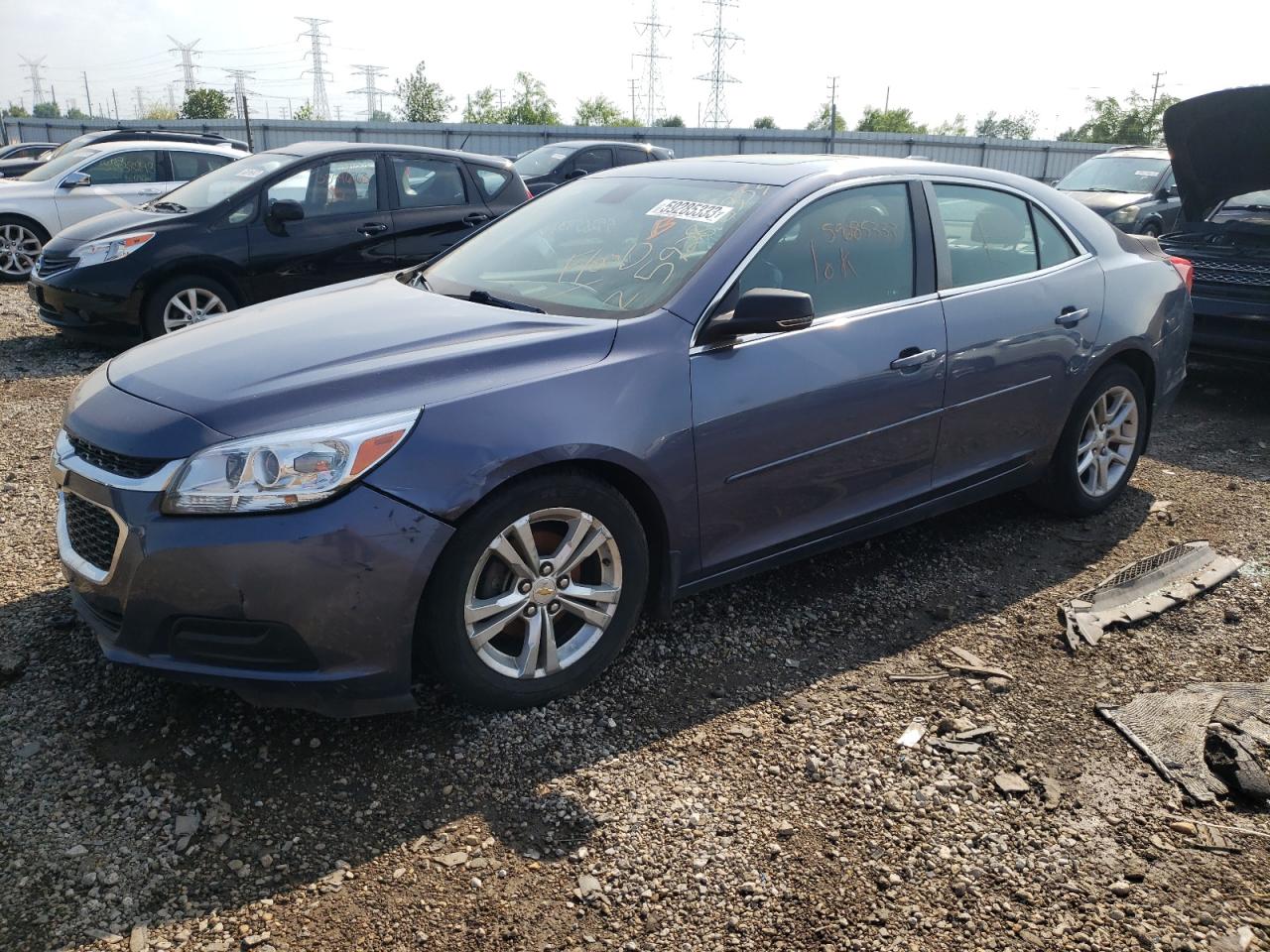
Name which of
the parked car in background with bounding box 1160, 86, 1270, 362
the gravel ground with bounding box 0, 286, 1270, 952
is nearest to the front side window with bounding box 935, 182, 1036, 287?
the gravel ground with bounding box 0, 286, 1270, 952

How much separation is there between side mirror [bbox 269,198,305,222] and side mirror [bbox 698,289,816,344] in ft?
17.5

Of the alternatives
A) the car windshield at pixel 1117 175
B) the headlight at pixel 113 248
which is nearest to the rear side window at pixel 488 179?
the headlight at pixel 113 248

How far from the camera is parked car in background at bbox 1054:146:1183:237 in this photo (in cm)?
1253

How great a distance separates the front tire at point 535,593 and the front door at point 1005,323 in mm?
1575

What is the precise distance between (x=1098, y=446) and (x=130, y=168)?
35.1ft

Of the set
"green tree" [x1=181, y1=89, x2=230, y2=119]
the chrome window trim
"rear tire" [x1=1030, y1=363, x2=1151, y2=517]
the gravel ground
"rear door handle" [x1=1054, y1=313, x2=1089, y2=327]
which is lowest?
the gravel ground

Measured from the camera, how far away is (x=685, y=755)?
2992 mm

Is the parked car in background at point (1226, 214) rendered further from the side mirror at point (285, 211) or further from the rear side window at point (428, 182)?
the side mirror at point (285, 211)

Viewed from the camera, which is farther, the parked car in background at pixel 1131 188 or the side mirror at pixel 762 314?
the parked car in background at pixel 1131 188

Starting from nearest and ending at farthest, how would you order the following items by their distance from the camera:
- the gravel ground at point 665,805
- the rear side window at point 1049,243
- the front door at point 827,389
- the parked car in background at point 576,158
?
the gravel ground at point 665,805 < the front door at point 827,389 < the rear side window at point 1049,243 < the parked car in background at point 576,158

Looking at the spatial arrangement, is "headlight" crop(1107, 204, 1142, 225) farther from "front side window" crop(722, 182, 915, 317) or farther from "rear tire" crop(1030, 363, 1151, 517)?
"front side window" crop(722, 182, 915, 317)

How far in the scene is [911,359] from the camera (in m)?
3.79

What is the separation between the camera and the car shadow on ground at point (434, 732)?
260cm

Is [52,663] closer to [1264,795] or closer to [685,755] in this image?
[685,755]
